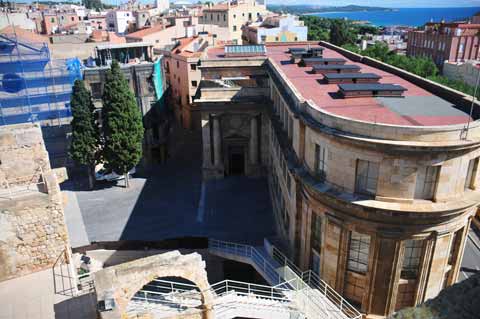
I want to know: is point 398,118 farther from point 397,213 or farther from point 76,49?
point 76,49

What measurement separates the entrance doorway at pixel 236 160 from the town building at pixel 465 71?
37.3 meters

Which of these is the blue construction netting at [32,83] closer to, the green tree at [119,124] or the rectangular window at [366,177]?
the green tree at [119,124]

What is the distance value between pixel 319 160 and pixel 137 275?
11.3 metres

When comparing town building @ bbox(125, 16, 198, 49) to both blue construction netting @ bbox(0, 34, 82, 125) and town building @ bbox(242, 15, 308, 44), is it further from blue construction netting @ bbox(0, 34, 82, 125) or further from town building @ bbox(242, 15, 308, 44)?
blue construction netting @ bbox(0, 34, 82, 125)

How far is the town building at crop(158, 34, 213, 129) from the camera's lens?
59097 mm

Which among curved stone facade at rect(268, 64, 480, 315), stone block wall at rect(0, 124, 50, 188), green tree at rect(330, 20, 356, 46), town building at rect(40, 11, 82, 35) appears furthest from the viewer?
town building at rect(40, 11, 82, 35)

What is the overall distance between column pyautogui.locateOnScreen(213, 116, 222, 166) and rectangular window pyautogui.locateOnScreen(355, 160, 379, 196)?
23.7 meters

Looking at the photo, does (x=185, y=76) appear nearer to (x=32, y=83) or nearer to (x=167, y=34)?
(x=32, y=83)

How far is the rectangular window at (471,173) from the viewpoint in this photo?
792 inches

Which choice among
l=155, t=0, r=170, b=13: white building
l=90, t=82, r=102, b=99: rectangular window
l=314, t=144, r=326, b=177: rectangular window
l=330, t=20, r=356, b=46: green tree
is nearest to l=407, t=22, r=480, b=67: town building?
l=330, t=20, r=356, b=46: green tree

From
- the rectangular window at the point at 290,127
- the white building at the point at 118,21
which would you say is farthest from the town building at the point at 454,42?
the white building at the point at 118,21

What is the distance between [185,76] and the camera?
60281 millimetres

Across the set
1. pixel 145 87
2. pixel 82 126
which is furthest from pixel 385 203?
pixel 145 87

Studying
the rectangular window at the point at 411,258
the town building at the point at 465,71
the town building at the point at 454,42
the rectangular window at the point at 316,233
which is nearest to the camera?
the rectangular window at the point at 411,258
